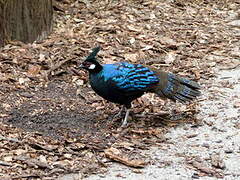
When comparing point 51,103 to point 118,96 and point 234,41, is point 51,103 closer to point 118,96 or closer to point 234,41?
point 118,96

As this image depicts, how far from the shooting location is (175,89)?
19.4 ft

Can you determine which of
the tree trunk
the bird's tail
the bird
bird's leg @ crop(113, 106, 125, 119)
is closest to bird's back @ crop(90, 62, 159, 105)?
the bird

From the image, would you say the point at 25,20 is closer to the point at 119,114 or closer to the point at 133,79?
the point at 119,114

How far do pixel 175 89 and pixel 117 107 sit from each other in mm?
784

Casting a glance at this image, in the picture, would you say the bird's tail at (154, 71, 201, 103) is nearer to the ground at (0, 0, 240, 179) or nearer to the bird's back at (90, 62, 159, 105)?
the bird's back at (90, 62, 159, 105)

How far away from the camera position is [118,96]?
5730mm

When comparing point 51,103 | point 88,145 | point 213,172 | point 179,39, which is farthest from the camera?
point 179,39

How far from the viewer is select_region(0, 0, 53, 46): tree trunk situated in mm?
7348

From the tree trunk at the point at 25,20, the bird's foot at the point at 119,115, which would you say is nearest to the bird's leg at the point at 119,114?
the bird's foot at the point at 119,115

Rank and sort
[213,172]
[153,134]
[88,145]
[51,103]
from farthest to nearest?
[51,103]
[153,134]
[88,145]
[213,172]

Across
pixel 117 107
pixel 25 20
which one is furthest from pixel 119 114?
pixel 25 20

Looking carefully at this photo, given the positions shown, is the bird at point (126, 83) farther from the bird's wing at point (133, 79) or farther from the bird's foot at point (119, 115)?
the bird's foot at point (119, 115)

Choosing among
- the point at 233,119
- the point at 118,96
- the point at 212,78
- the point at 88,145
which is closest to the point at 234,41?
the point at 212,78

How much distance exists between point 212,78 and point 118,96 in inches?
72.3
